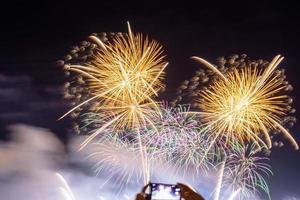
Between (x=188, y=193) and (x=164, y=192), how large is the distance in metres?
0.48

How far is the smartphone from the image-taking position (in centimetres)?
491

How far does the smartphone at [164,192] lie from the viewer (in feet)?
16.1

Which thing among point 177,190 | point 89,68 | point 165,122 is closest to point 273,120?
point 165,122

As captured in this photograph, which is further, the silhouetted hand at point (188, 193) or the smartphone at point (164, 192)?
the smartphone at point (164, 192)

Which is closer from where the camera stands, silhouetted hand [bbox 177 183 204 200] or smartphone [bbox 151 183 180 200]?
silhouetted hand [bbox 177 183 204 200]

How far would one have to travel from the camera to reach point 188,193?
454 centimetres

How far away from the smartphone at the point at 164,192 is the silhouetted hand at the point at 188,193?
162mm

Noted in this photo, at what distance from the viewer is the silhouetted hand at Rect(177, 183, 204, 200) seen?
14.5 ft

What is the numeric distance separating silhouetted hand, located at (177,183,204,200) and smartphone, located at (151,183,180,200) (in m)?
0.16

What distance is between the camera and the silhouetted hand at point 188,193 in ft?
14.5

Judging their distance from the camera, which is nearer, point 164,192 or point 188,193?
point 188,193

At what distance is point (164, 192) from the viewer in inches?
195

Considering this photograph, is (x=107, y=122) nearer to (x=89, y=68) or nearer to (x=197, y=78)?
(x=89, y=68)

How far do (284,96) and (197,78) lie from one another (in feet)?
7.54
